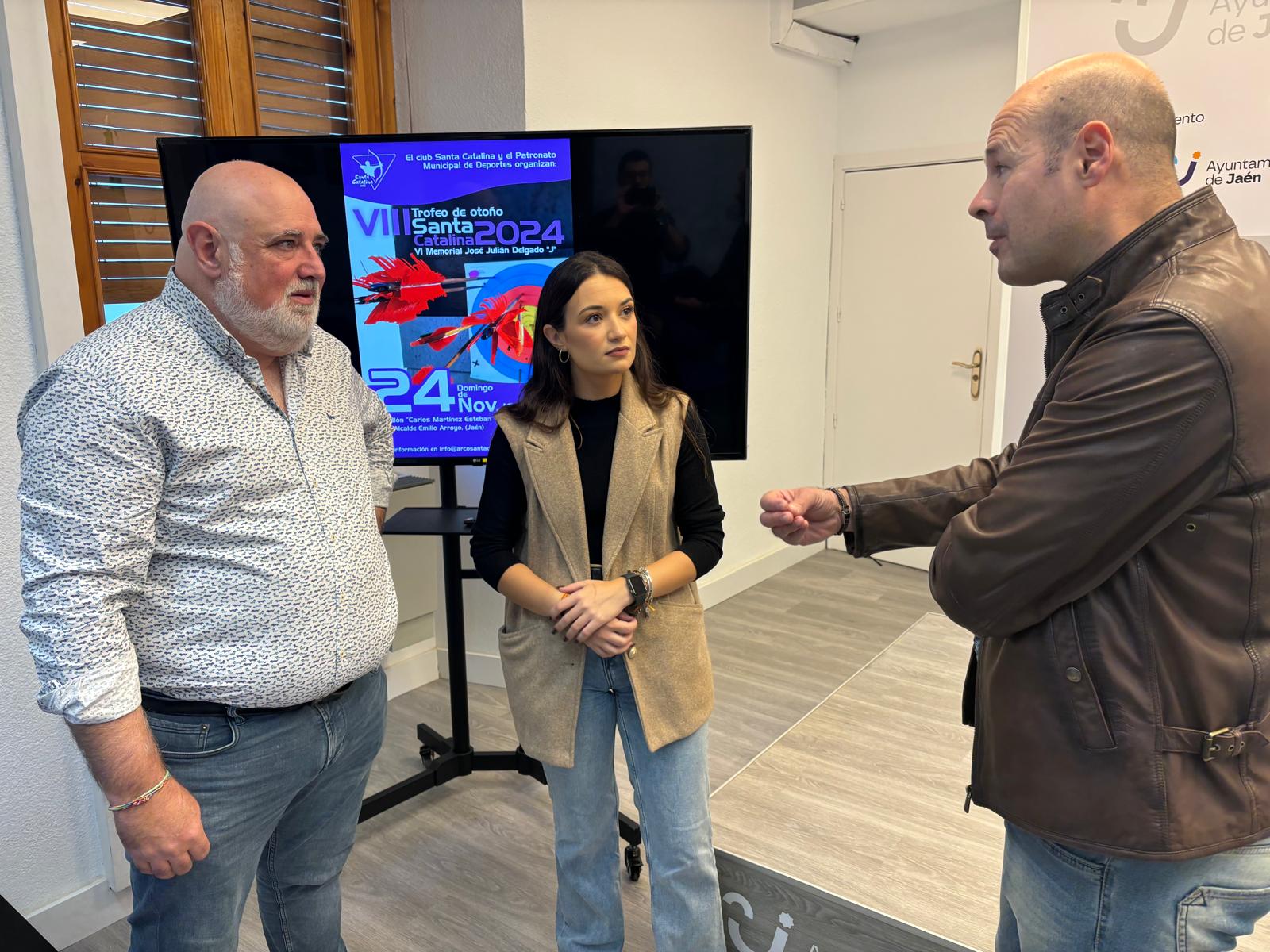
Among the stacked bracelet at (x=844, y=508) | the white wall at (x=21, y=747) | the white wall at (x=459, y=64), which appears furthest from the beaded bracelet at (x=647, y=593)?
the white wall at (x=459, y=64)

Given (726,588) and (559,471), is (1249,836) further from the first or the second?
(726,588)

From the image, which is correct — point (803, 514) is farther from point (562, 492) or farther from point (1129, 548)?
point (1129, 548)

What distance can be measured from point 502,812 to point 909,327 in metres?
3.44

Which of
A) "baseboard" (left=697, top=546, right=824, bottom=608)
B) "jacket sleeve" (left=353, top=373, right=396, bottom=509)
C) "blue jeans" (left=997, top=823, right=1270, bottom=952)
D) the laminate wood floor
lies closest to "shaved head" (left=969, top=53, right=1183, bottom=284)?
"blue jeans" (left=997, top=823, right=1270, bottom=952)

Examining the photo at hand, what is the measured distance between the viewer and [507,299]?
2266 mm

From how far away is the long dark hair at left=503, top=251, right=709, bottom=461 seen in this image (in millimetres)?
1655

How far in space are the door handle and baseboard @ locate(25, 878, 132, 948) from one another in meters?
4.19

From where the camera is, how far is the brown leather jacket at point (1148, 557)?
929 millimetres

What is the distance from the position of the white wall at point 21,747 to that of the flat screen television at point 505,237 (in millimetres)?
392

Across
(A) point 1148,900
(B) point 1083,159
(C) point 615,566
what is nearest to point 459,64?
(C) point 615,566

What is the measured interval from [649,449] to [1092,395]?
82 centimetres

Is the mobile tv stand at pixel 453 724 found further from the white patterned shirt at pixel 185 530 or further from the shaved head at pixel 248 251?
the shaved head at pixel 248 251

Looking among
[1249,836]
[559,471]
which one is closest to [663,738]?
[559,471]

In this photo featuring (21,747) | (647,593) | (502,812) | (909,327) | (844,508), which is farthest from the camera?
Result: (909,327)
